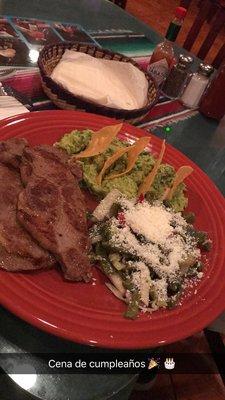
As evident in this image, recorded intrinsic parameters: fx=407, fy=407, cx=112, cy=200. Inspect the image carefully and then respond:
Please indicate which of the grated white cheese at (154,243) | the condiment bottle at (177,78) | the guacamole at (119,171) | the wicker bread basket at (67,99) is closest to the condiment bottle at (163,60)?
the condiment bottle at (177,78)

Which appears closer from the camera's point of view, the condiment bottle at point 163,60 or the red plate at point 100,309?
the red plate at point 100,309

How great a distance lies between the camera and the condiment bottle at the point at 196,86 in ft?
5.76

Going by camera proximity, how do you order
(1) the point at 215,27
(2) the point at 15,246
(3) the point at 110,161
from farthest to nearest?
1. (1) the point at 215,27
2. (3) the point at 110,161
3. (2) the point at 15,246

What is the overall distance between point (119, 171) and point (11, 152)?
0.34 meters

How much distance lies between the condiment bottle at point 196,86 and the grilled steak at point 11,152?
91 centimetres

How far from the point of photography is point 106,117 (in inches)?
56.4

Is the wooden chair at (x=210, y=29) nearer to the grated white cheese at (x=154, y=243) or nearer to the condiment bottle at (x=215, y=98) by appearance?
the condiment bottle at (x=215, y=98)

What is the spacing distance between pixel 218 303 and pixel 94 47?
121 centimetres

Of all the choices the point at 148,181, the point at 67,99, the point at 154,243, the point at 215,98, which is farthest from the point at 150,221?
the point at 215,98

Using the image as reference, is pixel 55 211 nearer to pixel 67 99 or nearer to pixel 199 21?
pixel 67 99

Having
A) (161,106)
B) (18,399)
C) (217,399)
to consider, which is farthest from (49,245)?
(217,399)

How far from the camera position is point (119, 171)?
1254 millimetres

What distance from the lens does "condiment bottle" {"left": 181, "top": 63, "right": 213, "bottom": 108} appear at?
176 cm

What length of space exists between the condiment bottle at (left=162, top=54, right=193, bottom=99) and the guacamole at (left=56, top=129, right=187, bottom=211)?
61 centimetres
